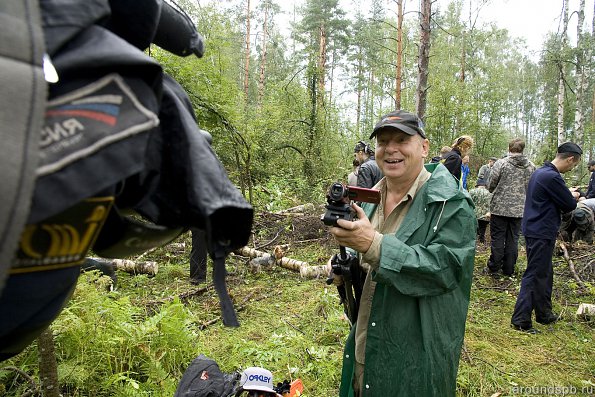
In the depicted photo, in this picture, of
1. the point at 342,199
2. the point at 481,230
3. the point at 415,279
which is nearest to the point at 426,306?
the point at 415,279

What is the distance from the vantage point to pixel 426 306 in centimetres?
207

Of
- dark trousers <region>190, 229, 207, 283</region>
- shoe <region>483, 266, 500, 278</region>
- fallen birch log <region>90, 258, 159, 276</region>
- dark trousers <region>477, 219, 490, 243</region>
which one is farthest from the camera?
dark trousers <region>477, 219, 490, 243</region>

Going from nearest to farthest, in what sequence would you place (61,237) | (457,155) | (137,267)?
(61,237) → (137,267) → (457,155)

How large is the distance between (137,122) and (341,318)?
443 cm

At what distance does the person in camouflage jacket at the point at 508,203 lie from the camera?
21.4ft

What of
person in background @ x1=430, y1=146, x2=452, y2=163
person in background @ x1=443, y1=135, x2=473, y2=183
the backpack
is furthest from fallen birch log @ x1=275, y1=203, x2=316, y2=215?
the backpack

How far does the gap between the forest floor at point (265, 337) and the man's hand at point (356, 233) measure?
2.16 metres

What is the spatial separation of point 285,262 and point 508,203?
393 centimetres

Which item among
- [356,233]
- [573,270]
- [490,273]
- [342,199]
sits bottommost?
[490,273]

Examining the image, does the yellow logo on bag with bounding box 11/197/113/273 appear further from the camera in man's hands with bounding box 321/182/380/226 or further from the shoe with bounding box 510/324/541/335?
the shoe with bounding box 510/324/541/335

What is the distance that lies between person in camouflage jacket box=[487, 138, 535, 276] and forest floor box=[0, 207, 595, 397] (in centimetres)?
42

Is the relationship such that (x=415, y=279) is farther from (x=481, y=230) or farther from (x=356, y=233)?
(x=481, y=230)

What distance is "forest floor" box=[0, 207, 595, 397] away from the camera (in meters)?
3.22

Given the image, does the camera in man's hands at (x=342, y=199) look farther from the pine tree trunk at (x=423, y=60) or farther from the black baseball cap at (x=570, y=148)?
the pine tree trunk at (x=423, y=60)
